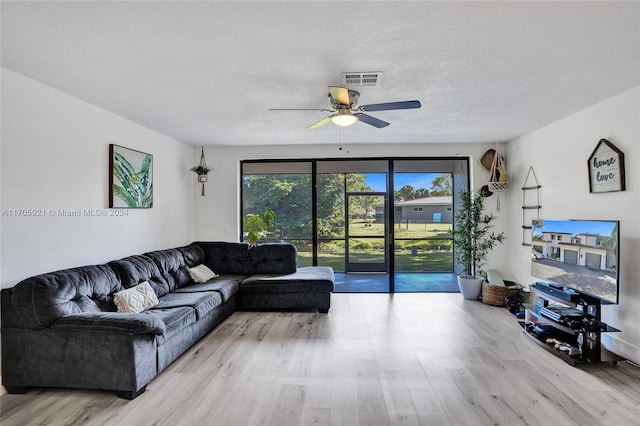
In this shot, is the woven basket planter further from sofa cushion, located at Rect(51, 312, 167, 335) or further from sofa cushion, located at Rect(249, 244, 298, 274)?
sofa cushion, located at Rect(51, 312, 167, 335)

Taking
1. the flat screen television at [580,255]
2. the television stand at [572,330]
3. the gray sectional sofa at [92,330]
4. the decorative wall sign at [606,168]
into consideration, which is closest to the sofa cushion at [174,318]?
the gray sectional sofa at [92,330]

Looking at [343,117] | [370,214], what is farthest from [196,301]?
[370,214]

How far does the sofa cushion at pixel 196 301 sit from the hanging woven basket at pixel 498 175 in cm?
446

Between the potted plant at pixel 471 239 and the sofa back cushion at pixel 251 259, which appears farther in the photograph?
the potted plant at pixel 471 239

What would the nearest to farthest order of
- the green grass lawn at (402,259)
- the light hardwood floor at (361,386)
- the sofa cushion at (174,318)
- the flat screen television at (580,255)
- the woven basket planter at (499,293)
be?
the light hardwood floor at (361,386), the sofa cushion at (174,318), the flat screen television at (580,255), the woven basket planter at (499,293), the green grass lawn at (402,259)

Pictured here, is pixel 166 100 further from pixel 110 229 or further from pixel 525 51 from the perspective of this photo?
pixel 525 51

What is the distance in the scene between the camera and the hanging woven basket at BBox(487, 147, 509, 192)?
5.62 meters

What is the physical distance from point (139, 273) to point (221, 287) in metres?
0.97

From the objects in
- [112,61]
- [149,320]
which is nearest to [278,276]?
[149,320]

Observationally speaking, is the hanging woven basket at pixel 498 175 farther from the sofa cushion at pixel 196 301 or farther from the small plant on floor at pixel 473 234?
the sofa cushion at pixel 196 301

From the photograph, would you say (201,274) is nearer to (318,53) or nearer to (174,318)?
(174,318)

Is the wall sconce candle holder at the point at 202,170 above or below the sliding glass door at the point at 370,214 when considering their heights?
above

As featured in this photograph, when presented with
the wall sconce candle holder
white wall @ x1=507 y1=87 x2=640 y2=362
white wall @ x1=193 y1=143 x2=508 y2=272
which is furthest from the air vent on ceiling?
the wall sconce candle holder

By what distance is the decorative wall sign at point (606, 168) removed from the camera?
135 inches
